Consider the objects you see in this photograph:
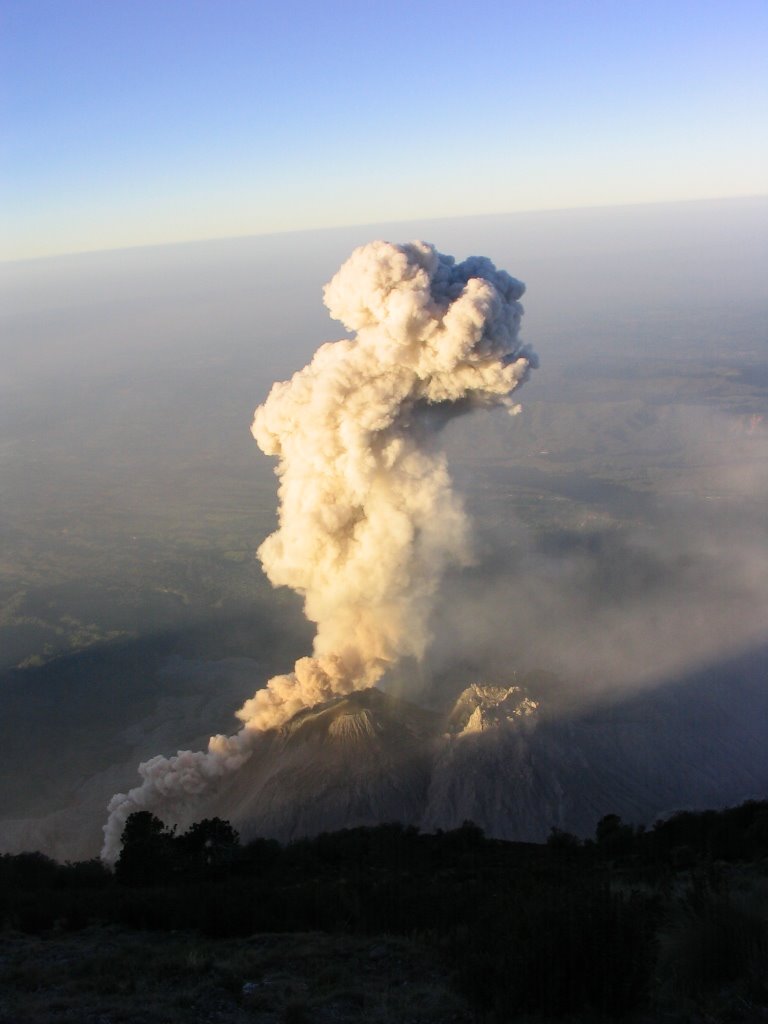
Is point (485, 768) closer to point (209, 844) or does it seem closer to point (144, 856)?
point (209, 844)

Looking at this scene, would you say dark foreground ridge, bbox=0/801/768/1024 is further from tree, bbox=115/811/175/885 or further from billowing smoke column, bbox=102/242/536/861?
billowing smoke column, bbox=102/242/536/861

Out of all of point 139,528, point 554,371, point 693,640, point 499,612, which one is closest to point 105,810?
point 499,612

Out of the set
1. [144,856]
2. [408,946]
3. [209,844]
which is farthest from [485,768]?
[408,946]

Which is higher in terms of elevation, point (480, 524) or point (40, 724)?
point (480, 524)

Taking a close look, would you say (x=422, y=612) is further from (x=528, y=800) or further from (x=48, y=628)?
(x=48, y=628)

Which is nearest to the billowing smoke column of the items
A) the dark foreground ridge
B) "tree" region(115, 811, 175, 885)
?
"tree" region(115, 811, 175, 885)

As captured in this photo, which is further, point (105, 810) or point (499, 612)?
point (499, 612)
